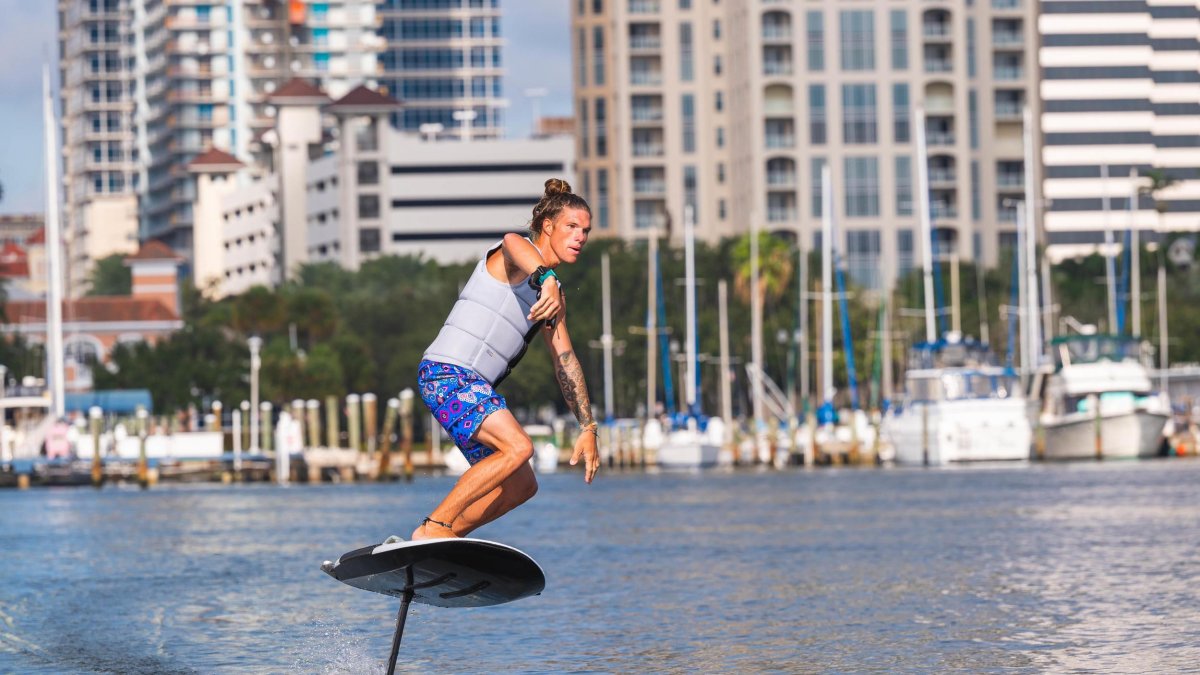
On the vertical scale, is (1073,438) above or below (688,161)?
below

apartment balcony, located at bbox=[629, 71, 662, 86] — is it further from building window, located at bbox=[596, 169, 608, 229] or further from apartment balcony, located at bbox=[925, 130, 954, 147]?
apartment balcony, located at bbox=[925, 130, 954, 147]

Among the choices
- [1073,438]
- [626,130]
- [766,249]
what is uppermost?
[626,130]

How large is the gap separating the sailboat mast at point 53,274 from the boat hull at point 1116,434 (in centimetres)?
3230

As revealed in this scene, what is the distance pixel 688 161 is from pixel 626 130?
16.0 feet

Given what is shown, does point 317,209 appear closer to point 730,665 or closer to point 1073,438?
point 1073,438

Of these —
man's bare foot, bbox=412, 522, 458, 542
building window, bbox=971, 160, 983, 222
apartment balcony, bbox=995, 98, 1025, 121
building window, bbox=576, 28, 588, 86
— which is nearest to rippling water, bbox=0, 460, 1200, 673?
man's bare foot, bbox=412, 522, 458, 542

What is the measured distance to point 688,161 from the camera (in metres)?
154

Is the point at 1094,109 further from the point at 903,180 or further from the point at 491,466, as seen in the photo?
the point at 491,466

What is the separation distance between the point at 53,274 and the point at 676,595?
56.7 m

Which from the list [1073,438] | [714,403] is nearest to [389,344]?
[714,403]

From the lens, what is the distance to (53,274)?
71.9 m

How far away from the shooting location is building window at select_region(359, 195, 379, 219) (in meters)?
160

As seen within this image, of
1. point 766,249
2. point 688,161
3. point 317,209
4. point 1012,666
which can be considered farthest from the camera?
point 317,209

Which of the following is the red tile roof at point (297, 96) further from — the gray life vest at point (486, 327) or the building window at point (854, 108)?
the gray life vest at point (486, 327)
